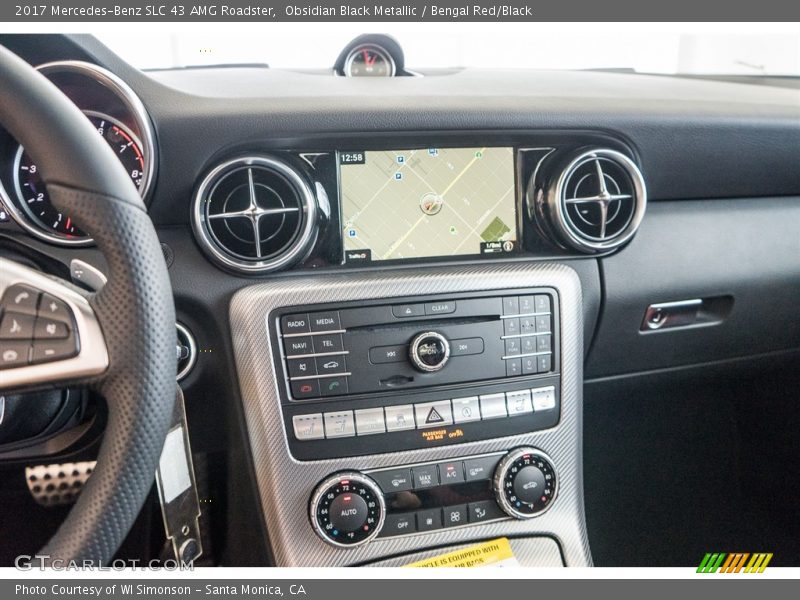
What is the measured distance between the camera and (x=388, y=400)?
1.15 metres

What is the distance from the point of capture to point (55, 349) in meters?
Answer: 0.73

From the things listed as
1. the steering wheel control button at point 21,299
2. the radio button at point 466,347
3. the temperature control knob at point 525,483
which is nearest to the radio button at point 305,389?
the radio button at point 466,347

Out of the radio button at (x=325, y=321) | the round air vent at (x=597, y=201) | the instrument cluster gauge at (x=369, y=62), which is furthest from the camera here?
the instrument cluster gauge at (x=369, y=62)

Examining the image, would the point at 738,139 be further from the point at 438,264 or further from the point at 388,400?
the point at 388,400

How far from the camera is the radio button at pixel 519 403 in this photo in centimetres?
120

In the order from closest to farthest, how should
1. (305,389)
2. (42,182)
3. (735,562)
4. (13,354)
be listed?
(13,354) → (42,182) → (305,389) → (735,562)

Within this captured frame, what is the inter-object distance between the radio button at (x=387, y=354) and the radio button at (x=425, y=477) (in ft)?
0.61

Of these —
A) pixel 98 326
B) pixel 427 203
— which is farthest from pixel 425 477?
pixel 98 326

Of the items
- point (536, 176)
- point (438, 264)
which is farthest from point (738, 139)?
point (438, 264)

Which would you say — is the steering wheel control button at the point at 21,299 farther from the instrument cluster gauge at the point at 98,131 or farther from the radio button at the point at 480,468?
the radio button at the point at 480,468

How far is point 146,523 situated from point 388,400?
57 cm

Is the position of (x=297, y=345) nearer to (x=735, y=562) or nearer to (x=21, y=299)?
(x=21, y=299)

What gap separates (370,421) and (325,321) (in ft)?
0.59

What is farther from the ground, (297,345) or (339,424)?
(297,345)
